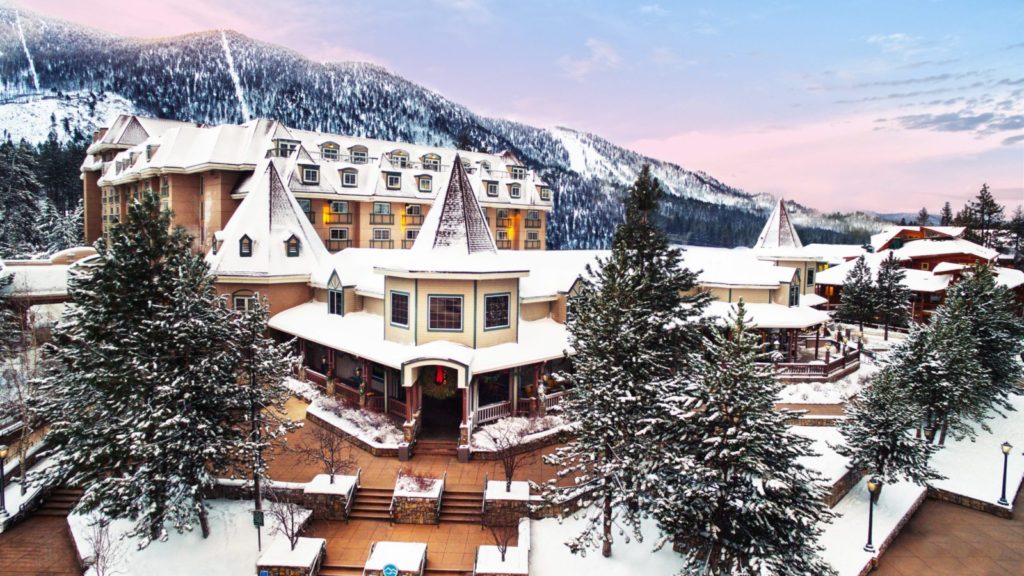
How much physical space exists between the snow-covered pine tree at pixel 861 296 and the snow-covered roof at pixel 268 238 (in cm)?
3902

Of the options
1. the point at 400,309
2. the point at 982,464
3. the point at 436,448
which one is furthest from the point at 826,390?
the point at 400,309

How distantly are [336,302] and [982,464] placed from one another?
99.8ft

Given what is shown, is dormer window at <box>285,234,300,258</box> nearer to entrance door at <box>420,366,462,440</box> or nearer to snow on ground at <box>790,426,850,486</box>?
Result: entrance door at <box>420,366,462,440</box>

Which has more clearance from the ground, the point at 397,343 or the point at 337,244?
the point at 337,244

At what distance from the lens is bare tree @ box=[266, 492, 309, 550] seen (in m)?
13.8

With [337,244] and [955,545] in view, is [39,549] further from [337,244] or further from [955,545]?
[955,545]

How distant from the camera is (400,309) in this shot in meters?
21.6

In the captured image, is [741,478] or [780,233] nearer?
[741,478]

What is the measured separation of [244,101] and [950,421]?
7870 inches

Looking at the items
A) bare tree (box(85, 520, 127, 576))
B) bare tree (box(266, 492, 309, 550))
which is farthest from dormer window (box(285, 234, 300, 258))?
bare tree (box(85, 520, 127, 576))

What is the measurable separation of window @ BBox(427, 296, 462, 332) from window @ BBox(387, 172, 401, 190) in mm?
22640

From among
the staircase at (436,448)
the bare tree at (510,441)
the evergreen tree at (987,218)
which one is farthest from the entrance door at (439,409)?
the evergreen tree at (987,218)

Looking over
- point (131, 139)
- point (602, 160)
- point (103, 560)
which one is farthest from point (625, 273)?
point (602, 160)

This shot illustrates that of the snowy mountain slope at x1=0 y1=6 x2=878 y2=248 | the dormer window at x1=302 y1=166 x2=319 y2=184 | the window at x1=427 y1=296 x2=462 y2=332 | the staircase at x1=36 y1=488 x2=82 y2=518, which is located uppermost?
the snowy mountain slope at x1=0 y1=6 x2=878 y2=248
